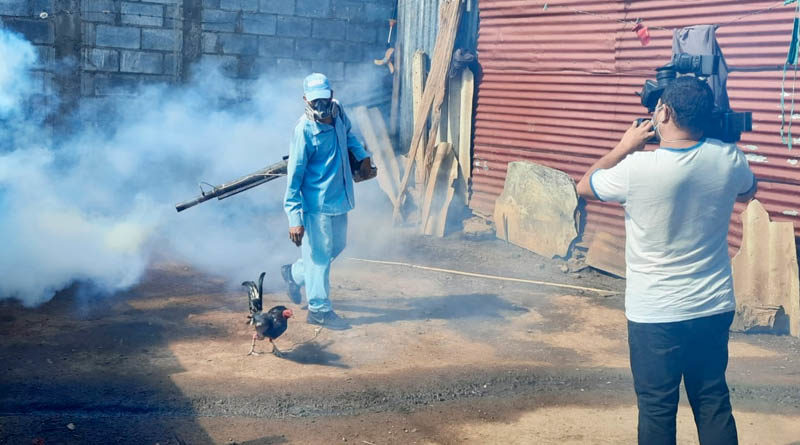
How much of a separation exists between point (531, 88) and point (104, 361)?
6.54 metres

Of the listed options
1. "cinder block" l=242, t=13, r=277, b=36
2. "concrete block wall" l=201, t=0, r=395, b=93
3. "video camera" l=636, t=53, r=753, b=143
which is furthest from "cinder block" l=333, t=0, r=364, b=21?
"video camera" l=636, t=53, r=753, b=143

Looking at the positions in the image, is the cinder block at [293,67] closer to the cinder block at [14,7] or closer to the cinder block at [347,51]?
the cinder block at [347,51]

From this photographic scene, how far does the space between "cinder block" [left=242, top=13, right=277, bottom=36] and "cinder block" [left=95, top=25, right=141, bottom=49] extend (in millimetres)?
1485

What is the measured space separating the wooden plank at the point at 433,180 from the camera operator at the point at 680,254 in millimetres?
6853

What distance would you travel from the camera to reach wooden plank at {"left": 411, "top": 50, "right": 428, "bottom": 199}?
10.5 metres

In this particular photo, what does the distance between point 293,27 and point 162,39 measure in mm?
1878

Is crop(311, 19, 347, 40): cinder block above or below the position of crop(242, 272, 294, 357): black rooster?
above

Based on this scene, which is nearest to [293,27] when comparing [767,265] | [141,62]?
[141,62]

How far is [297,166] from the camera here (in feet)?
19.3

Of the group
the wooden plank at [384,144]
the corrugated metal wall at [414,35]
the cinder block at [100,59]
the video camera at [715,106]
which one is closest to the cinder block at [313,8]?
the corrugated metal wall at [414,35]

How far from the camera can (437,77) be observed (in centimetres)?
1034

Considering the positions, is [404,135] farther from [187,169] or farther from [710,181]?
[710,181]

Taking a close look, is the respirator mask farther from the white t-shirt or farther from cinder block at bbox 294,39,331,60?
cinder block at bbox 294,39,331,60

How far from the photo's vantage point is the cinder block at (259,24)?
1050 cm
